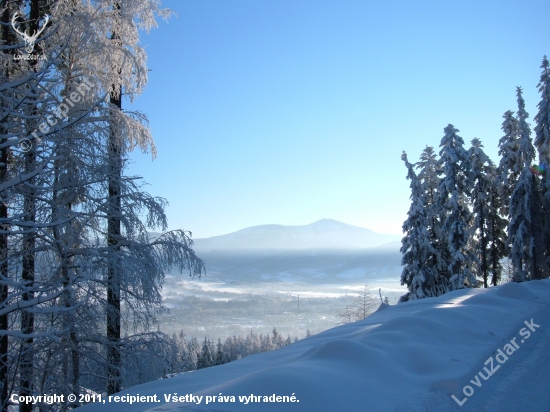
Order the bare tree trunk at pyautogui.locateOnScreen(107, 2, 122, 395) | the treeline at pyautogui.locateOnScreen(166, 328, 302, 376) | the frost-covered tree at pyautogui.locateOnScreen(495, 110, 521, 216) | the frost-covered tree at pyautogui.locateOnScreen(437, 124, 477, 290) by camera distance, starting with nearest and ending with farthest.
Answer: the bare tree trunk at pyautogui.locateOnScreen(107, 2, 122, 395) → the treeline at pyautogui.locateOnScreen(166, 328, 302, 376) → the frost-covered tree at pyautogui.locateOnScreen(437, 124, 477, 290) → the frost-covered tree at pyautogui.locateOnScreen(495, 110, 521, 216)

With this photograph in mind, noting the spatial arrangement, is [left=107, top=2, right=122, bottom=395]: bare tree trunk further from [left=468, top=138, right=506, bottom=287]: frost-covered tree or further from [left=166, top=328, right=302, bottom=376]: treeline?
[left=468, top=138, right=506, bottom=287]: frost-covered tree

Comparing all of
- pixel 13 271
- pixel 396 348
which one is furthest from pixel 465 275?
pixel 13 271

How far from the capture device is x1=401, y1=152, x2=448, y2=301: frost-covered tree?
23203 mm

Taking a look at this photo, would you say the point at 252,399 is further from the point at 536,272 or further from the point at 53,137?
the point at 536,272

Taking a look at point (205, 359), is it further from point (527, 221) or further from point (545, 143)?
point (545, 143)

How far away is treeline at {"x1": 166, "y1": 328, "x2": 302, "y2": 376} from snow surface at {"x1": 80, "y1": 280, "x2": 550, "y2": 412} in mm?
3572

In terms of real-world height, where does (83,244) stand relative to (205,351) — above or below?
above

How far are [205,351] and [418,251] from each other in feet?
78.2

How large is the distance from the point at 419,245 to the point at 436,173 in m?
5.83

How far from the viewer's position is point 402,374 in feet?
13.7

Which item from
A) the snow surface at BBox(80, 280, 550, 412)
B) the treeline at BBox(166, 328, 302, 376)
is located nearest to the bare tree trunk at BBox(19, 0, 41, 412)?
the treeline at BBox(166, 328, 302, 376)

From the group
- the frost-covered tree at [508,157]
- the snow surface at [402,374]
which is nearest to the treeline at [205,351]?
the snow surface at [402,374]

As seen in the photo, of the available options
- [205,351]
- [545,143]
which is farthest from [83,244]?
[205,351]

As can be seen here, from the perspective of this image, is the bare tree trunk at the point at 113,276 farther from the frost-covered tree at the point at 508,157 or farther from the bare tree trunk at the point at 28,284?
the frost-covered tree at the point at 508,157
